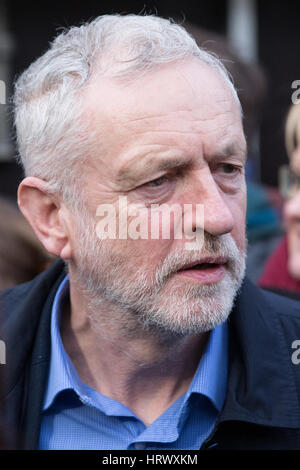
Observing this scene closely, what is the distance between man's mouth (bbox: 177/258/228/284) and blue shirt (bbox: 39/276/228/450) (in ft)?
0.68

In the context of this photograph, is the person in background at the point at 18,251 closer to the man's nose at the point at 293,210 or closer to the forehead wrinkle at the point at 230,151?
the forehead wrinkle at the point at 230,151

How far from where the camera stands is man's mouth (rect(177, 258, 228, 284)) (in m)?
1.83

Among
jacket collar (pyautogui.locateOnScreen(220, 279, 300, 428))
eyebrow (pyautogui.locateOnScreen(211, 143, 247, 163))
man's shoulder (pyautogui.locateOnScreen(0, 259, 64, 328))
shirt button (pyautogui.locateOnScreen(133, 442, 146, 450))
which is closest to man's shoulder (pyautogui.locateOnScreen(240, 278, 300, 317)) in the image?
jacket collar (pyautogui.locateOnScreen(220, 279, 300, 428))

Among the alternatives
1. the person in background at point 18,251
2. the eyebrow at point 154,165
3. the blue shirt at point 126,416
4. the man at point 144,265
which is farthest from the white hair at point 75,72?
the blue shirt at point 126,416

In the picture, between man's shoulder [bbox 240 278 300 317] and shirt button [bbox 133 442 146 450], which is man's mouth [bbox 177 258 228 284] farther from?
shirt button [bbox 133 442 146 450]

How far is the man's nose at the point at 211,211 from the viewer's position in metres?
1.75

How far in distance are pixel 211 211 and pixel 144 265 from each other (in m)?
0.24

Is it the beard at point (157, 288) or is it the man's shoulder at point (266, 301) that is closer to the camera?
the beard at point (157, 288)

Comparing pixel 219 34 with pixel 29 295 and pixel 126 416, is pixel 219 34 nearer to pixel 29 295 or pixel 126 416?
pixel 29 295

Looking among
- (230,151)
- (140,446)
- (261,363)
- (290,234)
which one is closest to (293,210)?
(290,234)

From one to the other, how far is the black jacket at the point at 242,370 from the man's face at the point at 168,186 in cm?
15

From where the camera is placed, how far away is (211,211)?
5.75 feet

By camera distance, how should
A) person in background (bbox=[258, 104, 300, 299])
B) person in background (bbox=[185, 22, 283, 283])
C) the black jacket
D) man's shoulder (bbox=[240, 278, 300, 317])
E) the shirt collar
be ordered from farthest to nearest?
person in background (bbox=[185, 22, 283, 283])
person in background (bbox=[258, 104, 300, 299])
man's shoulder (bbox=[240, 278, 300, 317])
the shirt collar
the black jacket
